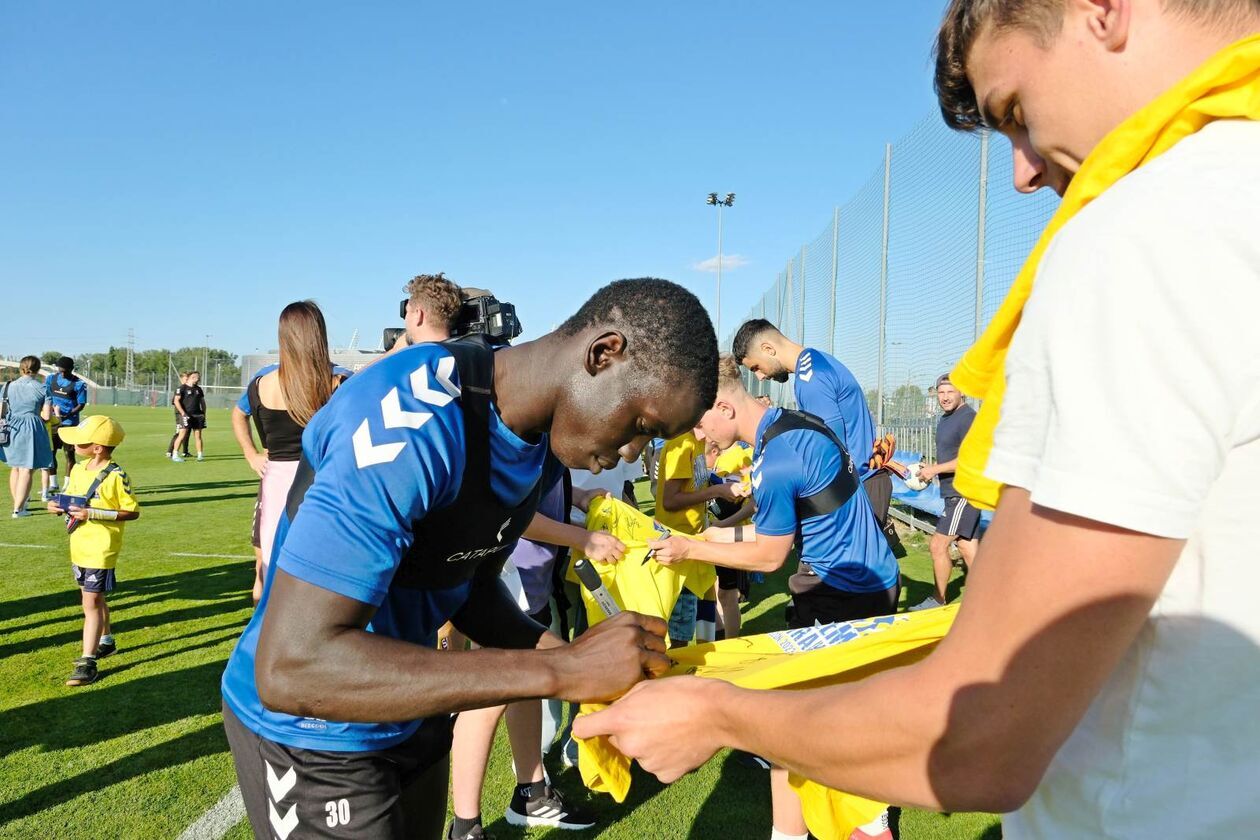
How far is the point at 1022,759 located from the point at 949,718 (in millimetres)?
81

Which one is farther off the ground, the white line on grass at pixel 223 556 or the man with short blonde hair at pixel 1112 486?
the man with short blonde hair at pixel 1112 486

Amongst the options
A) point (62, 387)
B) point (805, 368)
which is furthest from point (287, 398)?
point (62, 387)

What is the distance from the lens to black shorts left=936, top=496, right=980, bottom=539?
7.93 m

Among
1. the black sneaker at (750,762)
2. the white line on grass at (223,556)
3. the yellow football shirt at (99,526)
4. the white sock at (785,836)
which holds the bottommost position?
the white line on grass at (223,556)

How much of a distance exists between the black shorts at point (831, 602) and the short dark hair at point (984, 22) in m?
3.15

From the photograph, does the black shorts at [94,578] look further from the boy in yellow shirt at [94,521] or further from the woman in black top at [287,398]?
the woman in black top at [287,398]

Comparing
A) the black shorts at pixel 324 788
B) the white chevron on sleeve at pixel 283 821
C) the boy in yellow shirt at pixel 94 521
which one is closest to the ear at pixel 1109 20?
the black shorts at pixel 324 788

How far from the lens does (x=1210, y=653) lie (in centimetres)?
80

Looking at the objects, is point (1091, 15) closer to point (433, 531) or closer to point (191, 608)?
point (433, 531)

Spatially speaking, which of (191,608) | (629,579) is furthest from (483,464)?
(191,608)

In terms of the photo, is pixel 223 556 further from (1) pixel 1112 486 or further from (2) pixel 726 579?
(1) pixel 1112 486

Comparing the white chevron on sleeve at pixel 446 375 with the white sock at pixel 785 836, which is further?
the white sock at pixel 785 836

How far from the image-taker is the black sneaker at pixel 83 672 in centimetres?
566

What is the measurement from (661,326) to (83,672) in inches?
232
